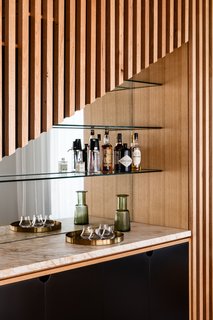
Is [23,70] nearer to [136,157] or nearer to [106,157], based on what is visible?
[106,157]

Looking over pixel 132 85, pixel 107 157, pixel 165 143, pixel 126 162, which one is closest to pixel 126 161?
pixel 126 162

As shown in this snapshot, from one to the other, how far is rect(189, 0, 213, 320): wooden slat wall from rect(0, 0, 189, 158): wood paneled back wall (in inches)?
5.8

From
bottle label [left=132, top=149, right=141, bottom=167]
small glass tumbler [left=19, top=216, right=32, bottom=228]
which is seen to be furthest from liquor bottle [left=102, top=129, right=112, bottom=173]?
small glass tumbler [left=19, top=216, right=32, bottom=228]

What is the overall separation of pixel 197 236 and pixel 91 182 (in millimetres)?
780

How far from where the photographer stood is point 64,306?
223cm

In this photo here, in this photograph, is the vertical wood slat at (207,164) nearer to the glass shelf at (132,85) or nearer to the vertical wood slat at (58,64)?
the glass shelf at (132,85)

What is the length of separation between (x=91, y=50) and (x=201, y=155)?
0.95 metres

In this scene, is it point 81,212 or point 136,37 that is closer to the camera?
point 136,37

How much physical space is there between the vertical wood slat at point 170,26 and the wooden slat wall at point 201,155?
116 mm

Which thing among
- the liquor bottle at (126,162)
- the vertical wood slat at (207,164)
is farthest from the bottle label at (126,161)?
the vertical wood slat at (207,164)

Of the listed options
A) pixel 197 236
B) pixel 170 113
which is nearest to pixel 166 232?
pixel 197 236

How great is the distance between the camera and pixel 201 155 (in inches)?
117

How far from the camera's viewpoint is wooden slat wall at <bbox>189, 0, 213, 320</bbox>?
9.61 ft

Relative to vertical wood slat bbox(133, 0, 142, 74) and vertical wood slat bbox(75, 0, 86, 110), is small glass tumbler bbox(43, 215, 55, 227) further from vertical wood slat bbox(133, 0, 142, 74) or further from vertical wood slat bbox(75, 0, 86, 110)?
vertical wood slat bbox(133, 0, 142, 74)
